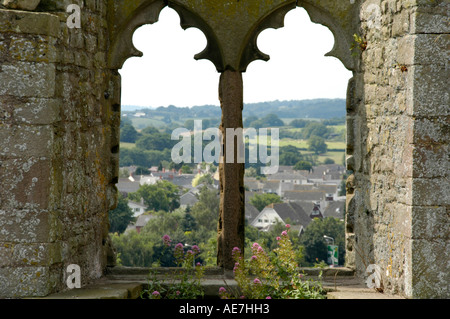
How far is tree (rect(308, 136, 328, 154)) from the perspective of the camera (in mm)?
43803

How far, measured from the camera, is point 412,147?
408cm

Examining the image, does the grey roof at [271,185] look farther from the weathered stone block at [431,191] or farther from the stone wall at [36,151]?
the weathered stone block at [431,191]

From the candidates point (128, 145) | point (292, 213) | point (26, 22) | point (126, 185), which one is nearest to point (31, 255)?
point (26, 22)

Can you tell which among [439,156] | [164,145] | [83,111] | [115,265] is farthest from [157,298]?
[164,145]

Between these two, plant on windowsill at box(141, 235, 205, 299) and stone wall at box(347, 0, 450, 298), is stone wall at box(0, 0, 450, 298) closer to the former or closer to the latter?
stone wall at box(347, 0, 450, 298)

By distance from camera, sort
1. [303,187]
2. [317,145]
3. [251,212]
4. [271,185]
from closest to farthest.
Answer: [251,212], [271,185], [303,187], [317,145]

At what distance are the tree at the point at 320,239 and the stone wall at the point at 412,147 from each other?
1051 centimetres

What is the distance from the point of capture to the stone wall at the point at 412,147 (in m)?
4.04

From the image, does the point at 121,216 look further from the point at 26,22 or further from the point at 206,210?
the point at 26,22

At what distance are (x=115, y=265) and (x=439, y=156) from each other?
2751 millimetres

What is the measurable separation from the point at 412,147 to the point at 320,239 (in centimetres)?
1307

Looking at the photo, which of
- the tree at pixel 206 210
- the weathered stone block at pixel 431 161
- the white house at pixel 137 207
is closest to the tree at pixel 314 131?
the white house at pixel 137 207

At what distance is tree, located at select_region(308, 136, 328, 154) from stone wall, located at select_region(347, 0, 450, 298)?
3911 centimetres

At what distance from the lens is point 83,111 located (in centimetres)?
468
